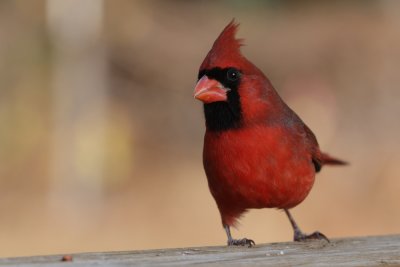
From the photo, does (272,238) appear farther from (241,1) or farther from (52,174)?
(241,1)

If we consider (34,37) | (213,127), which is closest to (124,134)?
(34,37)

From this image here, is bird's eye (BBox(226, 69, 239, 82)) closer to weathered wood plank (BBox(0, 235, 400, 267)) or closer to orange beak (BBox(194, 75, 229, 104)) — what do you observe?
orange beak (BBox(194, 75, 229, 104))

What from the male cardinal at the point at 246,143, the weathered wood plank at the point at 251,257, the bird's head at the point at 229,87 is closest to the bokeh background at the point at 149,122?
the male cardinal at the point at 246,143

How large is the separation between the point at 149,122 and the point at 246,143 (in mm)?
5422

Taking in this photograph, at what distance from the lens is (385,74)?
9000 mm

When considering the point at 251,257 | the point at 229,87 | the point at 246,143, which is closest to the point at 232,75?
the point at 229,87

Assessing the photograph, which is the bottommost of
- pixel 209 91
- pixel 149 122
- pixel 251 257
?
pixel 149 122

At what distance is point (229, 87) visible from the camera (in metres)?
3.09

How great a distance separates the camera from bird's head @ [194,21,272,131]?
2.96 meters

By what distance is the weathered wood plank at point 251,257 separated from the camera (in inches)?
91.0

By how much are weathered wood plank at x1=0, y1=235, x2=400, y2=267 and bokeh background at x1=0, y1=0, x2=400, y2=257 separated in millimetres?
3574

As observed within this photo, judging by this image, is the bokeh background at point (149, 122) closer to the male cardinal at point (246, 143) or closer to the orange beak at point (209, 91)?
the male cardinal at point (246, 143)

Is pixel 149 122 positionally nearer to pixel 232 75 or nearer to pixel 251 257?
pixel 232 75

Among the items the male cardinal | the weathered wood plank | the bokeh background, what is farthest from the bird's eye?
the bokeh background
